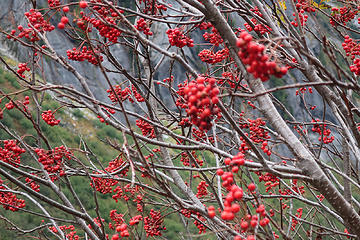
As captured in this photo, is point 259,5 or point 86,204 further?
point 86,204

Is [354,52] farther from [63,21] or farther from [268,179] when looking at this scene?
[63,21]

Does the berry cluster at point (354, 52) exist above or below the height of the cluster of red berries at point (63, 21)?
below

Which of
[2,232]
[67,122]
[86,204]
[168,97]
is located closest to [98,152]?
[67,122]

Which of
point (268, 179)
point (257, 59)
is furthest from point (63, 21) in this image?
point (268, 179)

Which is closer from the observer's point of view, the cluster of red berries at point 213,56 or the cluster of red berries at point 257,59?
the cluster of red berries at point 257,59

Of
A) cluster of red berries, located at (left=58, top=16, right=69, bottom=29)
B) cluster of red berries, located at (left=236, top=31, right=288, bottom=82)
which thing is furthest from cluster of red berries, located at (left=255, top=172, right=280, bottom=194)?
cluster of red berries, located at (left=58, top=16, right=69, bottom=29)

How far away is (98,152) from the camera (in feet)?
40.0

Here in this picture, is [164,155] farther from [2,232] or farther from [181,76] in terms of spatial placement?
[181,76]

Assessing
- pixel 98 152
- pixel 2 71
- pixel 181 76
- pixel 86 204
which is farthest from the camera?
pixel 181 76

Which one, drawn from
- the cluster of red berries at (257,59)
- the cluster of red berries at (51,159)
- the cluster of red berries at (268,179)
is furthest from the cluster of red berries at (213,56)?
the cluster of red berries at (257,59)

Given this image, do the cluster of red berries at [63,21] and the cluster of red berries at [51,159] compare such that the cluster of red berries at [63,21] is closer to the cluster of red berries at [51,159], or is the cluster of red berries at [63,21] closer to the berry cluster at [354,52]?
the cluster of red berries at [51,159]

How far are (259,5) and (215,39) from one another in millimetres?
990

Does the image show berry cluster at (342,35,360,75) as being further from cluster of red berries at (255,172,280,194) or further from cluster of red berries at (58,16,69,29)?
cluster of red berries at (58,16,69,29)

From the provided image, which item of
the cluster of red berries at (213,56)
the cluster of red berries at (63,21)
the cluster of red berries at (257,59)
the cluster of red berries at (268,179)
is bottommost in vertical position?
the cluster of red berries at (268,179)
